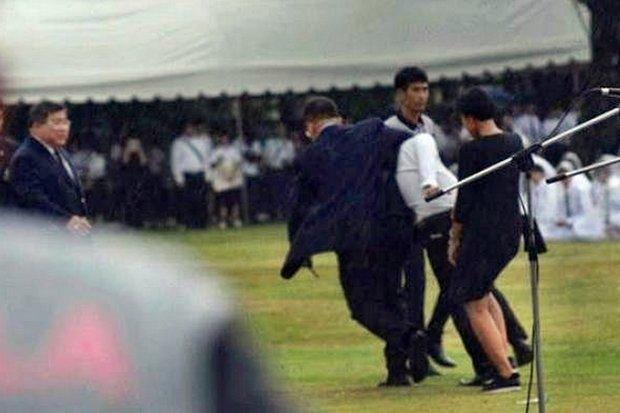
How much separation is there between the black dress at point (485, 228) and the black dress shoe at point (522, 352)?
1021mm

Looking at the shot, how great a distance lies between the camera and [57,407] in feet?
8.93

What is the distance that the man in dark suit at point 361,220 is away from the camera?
587 inches

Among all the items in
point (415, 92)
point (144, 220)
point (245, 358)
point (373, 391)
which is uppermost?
point (245, 358)

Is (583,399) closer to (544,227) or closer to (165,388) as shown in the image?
(165,388)

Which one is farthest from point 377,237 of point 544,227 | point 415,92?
point 544,227

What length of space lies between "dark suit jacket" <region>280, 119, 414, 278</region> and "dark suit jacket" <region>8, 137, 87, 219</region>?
1606mm

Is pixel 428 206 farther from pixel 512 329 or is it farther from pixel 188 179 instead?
pixel 188 179

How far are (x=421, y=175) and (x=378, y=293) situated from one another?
1051 mm

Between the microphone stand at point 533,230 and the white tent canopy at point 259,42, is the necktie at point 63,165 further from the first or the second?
the white tent canopy at point 259,42

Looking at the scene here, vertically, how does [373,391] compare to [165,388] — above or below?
below

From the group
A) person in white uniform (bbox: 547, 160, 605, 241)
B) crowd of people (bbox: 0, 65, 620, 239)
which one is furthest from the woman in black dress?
crowd of people (bbox: 0, 65, 620, 239)

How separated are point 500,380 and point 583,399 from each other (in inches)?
23.8

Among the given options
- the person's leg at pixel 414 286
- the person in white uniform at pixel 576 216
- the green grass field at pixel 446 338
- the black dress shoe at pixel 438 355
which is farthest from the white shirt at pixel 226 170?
the person's leg at pixel 414 286

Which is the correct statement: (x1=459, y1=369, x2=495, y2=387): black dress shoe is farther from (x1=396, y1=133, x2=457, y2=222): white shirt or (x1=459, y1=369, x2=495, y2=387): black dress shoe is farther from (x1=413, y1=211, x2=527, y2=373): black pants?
(x1=396, y1=133, x2=457, y2=222): white shirt
